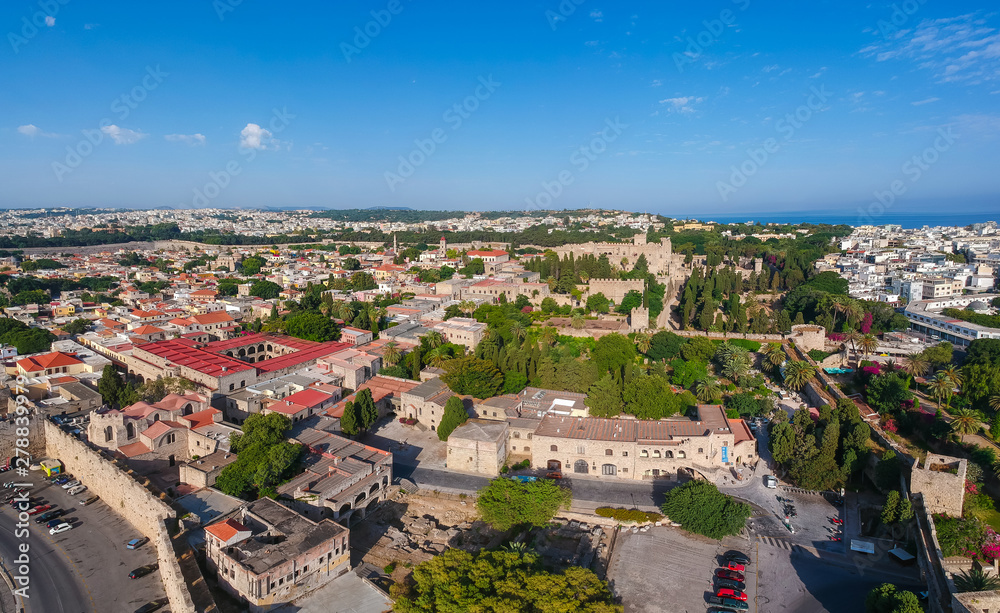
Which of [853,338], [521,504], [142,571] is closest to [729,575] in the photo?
[521,504]

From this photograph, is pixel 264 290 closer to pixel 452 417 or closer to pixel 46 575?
pixel 452 417

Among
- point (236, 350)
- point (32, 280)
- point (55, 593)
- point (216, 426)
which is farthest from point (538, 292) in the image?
point (32, 280)

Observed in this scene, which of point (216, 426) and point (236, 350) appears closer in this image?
point (216, 426)

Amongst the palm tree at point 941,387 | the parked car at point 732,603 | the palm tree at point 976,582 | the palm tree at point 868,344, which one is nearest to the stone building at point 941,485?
the palm tree at point 976,582

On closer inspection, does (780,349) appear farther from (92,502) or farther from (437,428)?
(92,502)

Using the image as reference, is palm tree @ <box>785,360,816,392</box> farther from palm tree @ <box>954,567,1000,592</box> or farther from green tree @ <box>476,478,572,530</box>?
green tree @ <box>476,478,572,530</box>
